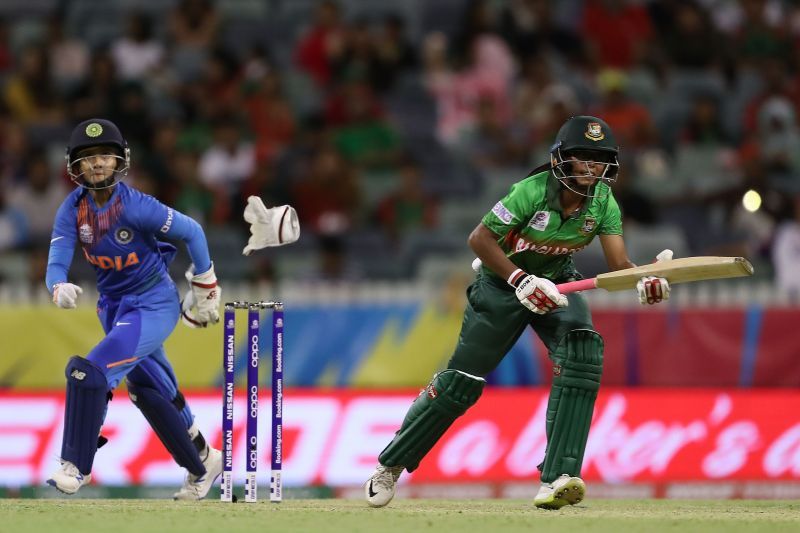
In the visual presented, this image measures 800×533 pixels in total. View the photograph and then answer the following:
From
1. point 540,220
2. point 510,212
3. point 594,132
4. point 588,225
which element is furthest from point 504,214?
point 594,132

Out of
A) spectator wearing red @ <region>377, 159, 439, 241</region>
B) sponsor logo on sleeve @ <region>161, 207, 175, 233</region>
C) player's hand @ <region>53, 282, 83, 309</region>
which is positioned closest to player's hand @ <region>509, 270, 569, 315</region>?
sponsor logo on sleeve @ <region>161, 207, 175, 233</region>

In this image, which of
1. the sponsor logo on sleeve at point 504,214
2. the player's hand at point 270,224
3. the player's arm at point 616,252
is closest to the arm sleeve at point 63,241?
the player's hand at point 270,224

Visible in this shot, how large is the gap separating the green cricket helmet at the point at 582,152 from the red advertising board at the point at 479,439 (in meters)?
3.21

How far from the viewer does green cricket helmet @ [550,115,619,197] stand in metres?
6.71

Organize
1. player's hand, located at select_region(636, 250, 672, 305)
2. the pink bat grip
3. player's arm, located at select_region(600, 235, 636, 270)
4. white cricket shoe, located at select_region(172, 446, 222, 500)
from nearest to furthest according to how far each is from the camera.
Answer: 1. player's hand, located at select_region(636, 250, 672, 305)
2. the pink bat grip
3. player's arm, located at select_region(600, 235, 636, 270)
4. white cricket shoe, located at select_region(172, 446, 222, 500)

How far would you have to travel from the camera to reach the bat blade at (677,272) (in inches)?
257

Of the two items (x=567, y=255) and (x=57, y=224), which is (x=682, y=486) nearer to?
(x=567, y=255)

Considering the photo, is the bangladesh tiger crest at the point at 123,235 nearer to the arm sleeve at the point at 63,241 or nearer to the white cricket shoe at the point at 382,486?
the arm sleeve at the point at 63,241

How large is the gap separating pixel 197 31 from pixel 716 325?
21.0 ft

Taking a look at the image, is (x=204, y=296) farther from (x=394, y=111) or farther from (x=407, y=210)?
(x=394, y=111)

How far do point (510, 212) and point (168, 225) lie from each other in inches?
61.7

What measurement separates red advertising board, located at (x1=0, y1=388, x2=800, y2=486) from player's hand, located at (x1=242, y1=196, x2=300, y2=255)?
263 cm

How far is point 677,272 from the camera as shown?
21.7 ft

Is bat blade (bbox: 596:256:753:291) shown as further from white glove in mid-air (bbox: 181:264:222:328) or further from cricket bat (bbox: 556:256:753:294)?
white glove in mid-air (bbox: 181:264:222:328)
